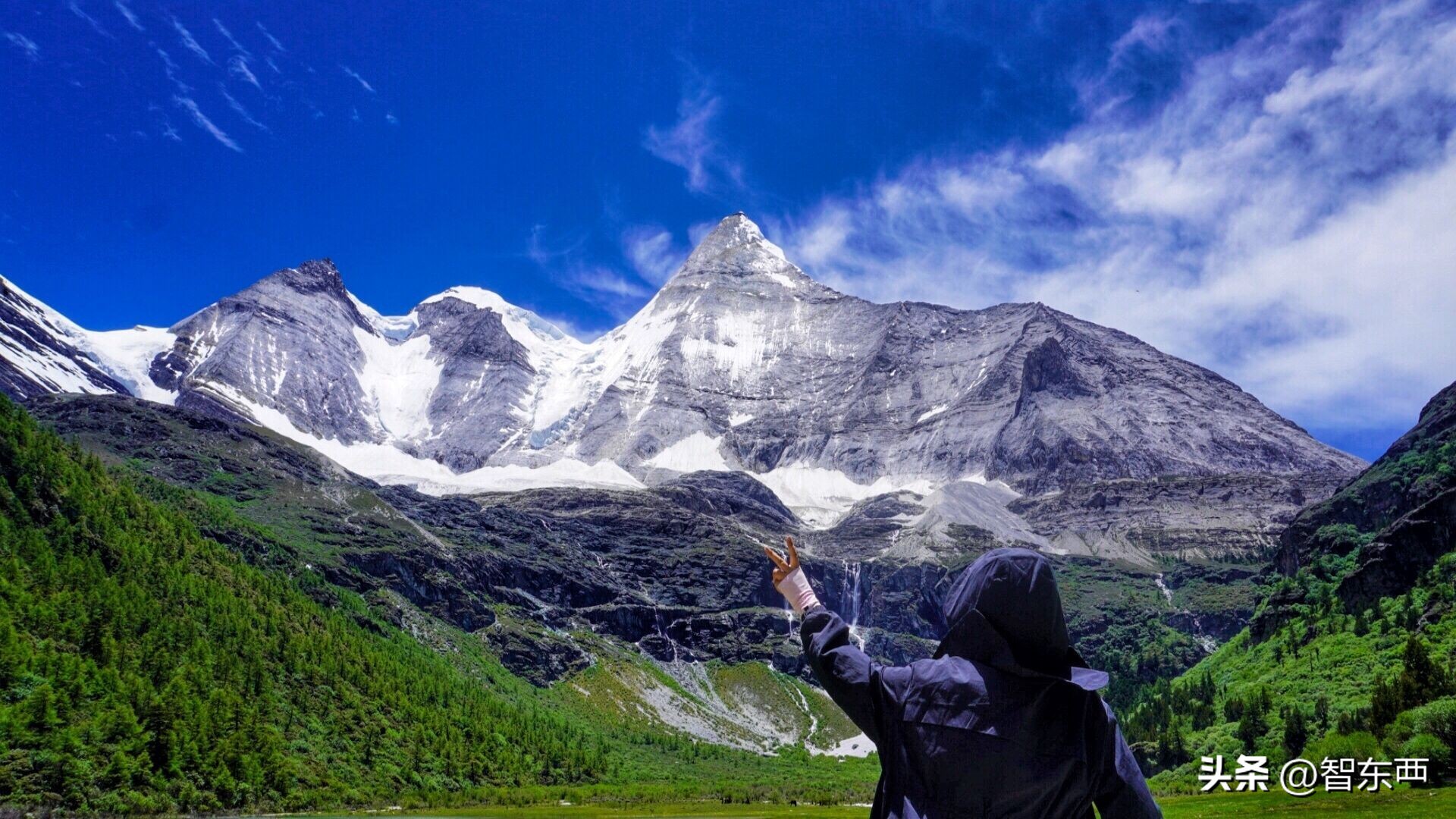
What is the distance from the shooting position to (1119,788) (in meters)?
6.05

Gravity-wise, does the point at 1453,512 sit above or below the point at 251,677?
above

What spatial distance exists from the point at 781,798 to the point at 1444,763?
291 feet

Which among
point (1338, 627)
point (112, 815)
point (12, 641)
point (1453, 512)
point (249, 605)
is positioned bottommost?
point (112, 815)

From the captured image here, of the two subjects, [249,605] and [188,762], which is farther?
[249,605]

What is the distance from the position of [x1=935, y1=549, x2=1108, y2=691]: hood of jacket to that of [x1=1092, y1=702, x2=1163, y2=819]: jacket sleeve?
0.36 meters

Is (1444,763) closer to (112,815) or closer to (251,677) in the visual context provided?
(112,815)

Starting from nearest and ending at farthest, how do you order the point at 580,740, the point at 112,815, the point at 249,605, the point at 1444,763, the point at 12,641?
the point at 1444,763
the point at 112,815
the point at 12,641
the point at 249,605
the point at 580,740

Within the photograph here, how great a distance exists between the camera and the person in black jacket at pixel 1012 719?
5.98 m

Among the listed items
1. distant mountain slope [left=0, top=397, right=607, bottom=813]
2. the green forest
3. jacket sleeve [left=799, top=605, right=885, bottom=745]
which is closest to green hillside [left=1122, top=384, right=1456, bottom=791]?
the green forest

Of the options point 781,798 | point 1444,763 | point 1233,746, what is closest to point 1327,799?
point 1444,763

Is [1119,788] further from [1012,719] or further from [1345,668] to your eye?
[1345,668]

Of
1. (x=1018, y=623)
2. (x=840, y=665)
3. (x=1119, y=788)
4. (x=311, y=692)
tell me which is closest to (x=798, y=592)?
(x=840, y=665)

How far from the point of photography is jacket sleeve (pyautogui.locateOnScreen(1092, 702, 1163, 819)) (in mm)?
6021

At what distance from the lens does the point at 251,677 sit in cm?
11488
